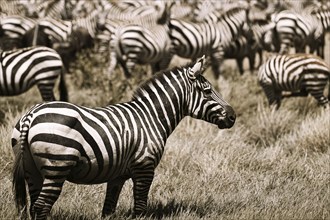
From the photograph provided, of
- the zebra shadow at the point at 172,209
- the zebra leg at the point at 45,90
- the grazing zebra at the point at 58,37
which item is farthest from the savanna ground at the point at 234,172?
the grazing zebra at the point at 58,37

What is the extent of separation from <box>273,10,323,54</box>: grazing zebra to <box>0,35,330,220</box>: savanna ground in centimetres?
368

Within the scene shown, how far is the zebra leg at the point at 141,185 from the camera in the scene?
587 cm

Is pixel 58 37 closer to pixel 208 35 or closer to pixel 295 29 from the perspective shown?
pixel 208 35

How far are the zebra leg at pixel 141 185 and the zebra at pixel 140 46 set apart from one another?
868 cm

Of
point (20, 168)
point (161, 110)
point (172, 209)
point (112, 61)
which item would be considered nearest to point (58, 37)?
point (112, 61)

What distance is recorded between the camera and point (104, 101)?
1219 centimetres

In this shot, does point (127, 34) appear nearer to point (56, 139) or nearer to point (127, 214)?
point (127, 214)

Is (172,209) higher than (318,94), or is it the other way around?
(318,94)

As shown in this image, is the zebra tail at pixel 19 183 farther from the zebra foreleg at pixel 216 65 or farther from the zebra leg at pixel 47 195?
the zebra foreleg at pixel 216 65

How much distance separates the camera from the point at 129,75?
14555 millimetres

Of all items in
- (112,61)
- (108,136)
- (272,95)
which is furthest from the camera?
(112,61)

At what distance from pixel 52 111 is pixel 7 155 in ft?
9.16

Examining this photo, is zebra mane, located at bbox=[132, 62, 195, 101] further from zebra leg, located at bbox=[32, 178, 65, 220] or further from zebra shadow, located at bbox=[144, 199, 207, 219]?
zebra leg, located at bbox=[32, 178, 65, 220]

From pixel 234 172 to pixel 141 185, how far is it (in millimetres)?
2381
